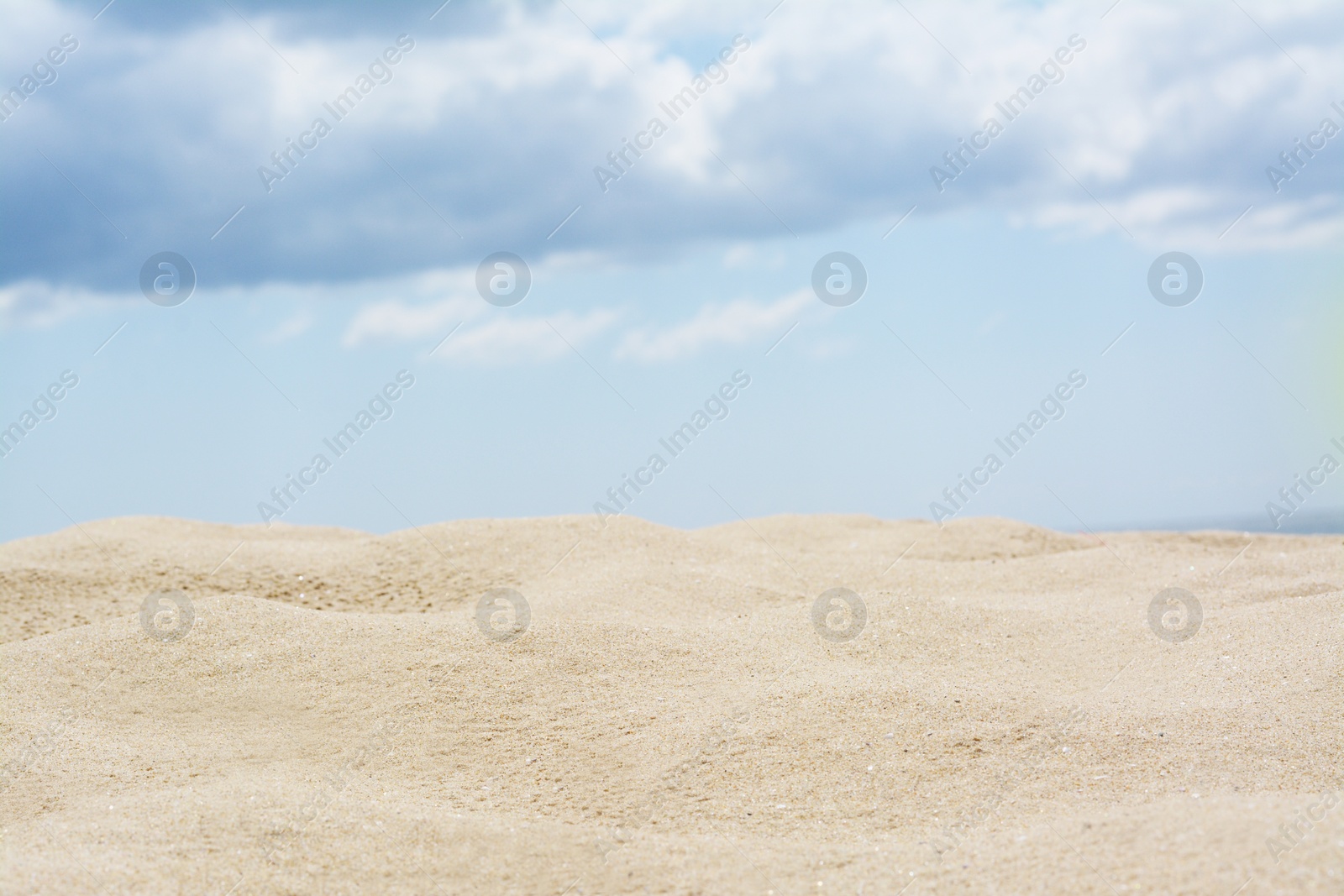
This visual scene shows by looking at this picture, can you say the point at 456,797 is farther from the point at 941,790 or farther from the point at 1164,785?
the point at 1164,785

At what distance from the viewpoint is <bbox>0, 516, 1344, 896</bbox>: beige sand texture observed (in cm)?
500

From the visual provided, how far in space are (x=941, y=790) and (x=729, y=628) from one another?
2934mm

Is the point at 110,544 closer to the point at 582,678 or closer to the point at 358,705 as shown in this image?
the point at 358,705

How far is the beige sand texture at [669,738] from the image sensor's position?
500 centimetres

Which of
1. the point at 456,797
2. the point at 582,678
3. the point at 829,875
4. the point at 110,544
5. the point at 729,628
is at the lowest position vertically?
the point at 829,875

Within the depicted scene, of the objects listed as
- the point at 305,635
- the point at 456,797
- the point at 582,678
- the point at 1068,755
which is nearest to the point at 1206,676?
the point at 1068,755

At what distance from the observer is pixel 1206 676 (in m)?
7.51

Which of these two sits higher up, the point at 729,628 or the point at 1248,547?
the point at 1248,547

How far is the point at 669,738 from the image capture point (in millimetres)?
6453

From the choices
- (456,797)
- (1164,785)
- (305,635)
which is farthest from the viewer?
(305,635)

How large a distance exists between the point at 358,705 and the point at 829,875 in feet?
12.3

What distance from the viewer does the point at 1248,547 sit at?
1376cm

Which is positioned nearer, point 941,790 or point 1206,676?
point 941,790

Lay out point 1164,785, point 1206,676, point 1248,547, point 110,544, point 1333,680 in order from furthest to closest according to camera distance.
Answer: point 1248,547 < point 110,544 < point 1206,676 < point 1333,680 < point 1164,785
